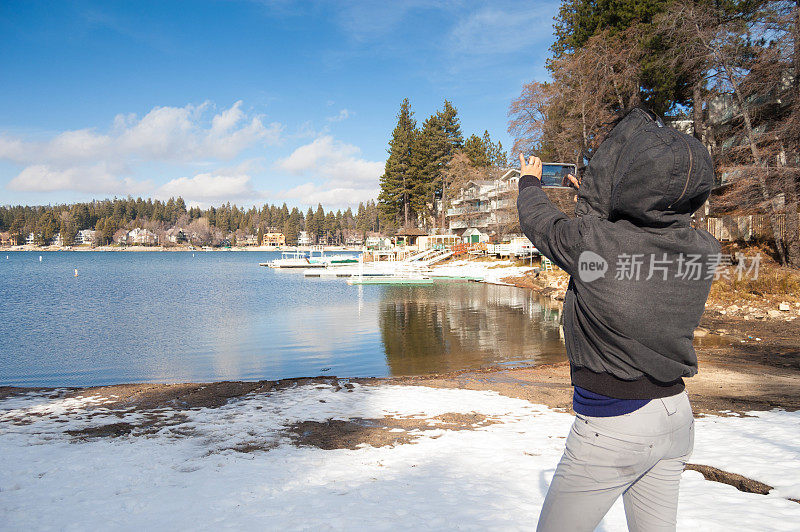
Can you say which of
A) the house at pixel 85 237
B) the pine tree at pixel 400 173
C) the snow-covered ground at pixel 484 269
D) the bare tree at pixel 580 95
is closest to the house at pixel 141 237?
the house at pixel 85 237

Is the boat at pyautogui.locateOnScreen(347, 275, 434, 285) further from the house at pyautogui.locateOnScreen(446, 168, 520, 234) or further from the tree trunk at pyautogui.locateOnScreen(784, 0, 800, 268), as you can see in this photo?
the house at pyautogui.locateOnScreen(446, 168, 520, 234)

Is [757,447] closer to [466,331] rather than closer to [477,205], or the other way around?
[466,331]

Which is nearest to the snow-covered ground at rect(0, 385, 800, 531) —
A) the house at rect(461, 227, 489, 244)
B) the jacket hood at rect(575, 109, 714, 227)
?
the jacket hood at rect(575, 109, 714, 227)

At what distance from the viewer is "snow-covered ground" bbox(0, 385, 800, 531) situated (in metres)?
3.58

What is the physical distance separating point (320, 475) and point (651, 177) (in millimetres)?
3922

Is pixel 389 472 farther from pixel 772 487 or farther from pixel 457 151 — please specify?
pixel 457 151

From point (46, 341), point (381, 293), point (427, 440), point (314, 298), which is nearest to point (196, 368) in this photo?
point (46, 341)

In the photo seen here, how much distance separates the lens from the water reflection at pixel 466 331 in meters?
12.5

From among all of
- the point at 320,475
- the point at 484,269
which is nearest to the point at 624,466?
the point at 320,475

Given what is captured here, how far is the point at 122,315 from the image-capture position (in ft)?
73.4

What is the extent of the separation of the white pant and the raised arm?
0.57m

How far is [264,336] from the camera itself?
16.9m

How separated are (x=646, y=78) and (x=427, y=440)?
26188 millimetres

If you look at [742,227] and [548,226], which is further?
[742,227]
